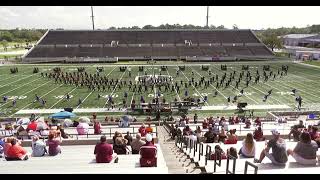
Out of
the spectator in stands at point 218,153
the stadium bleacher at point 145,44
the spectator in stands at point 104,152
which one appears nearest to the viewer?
the spectator in stands at point 218,153

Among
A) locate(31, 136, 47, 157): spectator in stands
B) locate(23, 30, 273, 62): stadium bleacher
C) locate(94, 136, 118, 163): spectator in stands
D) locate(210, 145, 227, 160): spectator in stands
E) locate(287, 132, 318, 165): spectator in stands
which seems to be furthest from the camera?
locate(23, 30, 273, 62): stadium bleacher

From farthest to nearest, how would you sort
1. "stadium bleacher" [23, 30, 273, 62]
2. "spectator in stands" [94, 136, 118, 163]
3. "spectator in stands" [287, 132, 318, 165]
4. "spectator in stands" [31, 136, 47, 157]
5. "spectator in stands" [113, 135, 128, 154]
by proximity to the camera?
1. "stadium bleacher" [23, 30, 273, 62]
2. "spectator in stands" [113, 135, 128, 154]
3. "spectator in stands" [31, 136, 47, 157]
4. "spectator in stands" [94, 136, 118, 163]
5. "spectator in stands" [287, 132, 318, 165]

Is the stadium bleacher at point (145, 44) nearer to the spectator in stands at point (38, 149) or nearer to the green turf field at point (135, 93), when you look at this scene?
the green turf field at point (135, 93)

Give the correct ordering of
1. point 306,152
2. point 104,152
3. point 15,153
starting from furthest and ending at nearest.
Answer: point 15,153 → point 104,152 → point 306,152

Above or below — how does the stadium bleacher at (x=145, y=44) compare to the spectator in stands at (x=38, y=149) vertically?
above

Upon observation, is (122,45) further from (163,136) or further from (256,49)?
(163,136)

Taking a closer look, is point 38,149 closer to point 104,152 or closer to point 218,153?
point 104,152

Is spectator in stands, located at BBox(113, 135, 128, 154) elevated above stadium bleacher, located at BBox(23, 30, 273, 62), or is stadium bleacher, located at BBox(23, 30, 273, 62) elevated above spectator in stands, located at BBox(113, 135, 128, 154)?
stadium bleacher, located at BBox(23, 30, 273, 62)

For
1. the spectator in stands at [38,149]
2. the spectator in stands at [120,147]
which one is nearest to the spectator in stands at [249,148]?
the spectator in stands at [120,147]

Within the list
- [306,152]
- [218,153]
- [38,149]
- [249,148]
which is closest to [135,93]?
[38,149]

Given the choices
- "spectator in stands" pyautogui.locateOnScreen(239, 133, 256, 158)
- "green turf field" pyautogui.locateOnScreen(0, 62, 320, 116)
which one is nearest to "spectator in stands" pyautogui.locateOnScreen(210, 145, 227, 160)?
"spectator in stands" pyautogui.locateOnScreen(239, 133, 256, 158)

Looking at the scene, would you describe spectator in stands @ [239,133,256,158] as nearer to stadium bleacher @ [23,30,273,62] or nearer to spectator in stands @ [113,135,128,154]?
spectator in stands @ [113,135,128,154]

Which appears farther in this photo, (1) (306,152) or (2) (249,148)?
(2) (249,148)
